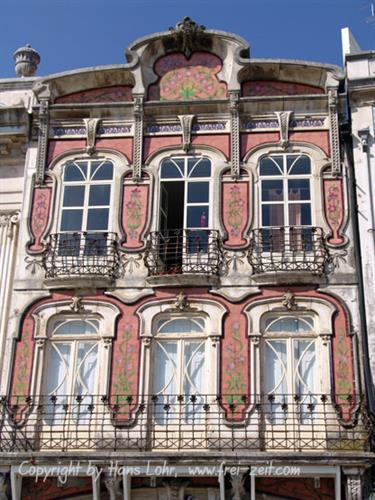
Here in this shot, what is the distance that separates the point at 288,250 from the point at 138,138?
182 inches

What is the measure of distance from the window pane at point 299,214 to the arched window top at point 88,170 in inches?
171

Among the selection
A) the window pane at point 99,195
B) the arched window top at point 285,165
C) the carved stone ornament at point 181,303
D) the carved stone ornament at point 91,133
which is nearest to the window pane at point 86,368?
the carved stone ornament at point 181,303

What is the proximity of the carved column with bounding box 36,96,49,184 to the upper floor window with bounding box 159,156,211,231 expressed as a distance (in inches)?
114

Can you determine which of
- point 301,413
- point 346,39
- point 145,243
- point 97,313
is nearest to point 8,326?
point 97,313

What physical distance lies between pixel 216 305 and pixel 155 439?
3.12 metres

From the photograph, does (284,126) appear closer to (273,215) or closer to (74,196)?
(273,215)

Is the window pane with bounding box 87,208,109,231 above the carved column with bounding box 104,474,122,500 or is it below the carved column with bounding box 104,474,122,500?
above

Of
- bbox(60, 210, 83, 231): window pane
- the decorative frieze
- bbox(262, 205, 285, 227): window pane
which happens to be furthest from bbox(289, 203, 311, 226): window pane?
bbox(60, 210, 83, 231): window pane

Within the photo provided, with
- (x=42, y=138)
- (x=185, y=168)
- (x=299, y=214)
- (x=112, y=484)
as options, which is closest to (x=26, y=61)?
(x=42, y=138)

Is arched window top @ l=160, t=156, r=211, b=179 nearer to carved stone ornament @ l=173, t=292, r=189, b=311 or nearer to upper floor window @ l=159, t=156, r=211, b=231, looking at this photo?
upper floor window @ l=159, t=156, r=211, b=231

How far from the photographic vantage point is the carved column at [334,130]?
18208mm

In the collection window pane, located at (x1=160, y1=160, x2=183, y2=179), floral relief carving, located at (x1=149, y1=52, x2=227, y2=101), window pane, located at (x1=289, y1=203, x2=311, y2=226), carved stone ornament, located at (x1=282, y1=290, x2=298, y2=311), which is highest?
floral relief carving, located at (x1=149, y1=52, x2=227, y2=101)

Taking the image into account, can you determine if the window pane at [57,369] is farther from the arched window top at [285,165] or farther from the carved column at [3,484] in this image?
the arched window top at [285,165]

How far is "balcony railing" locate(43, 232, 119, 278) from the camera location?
1759 centimetres
